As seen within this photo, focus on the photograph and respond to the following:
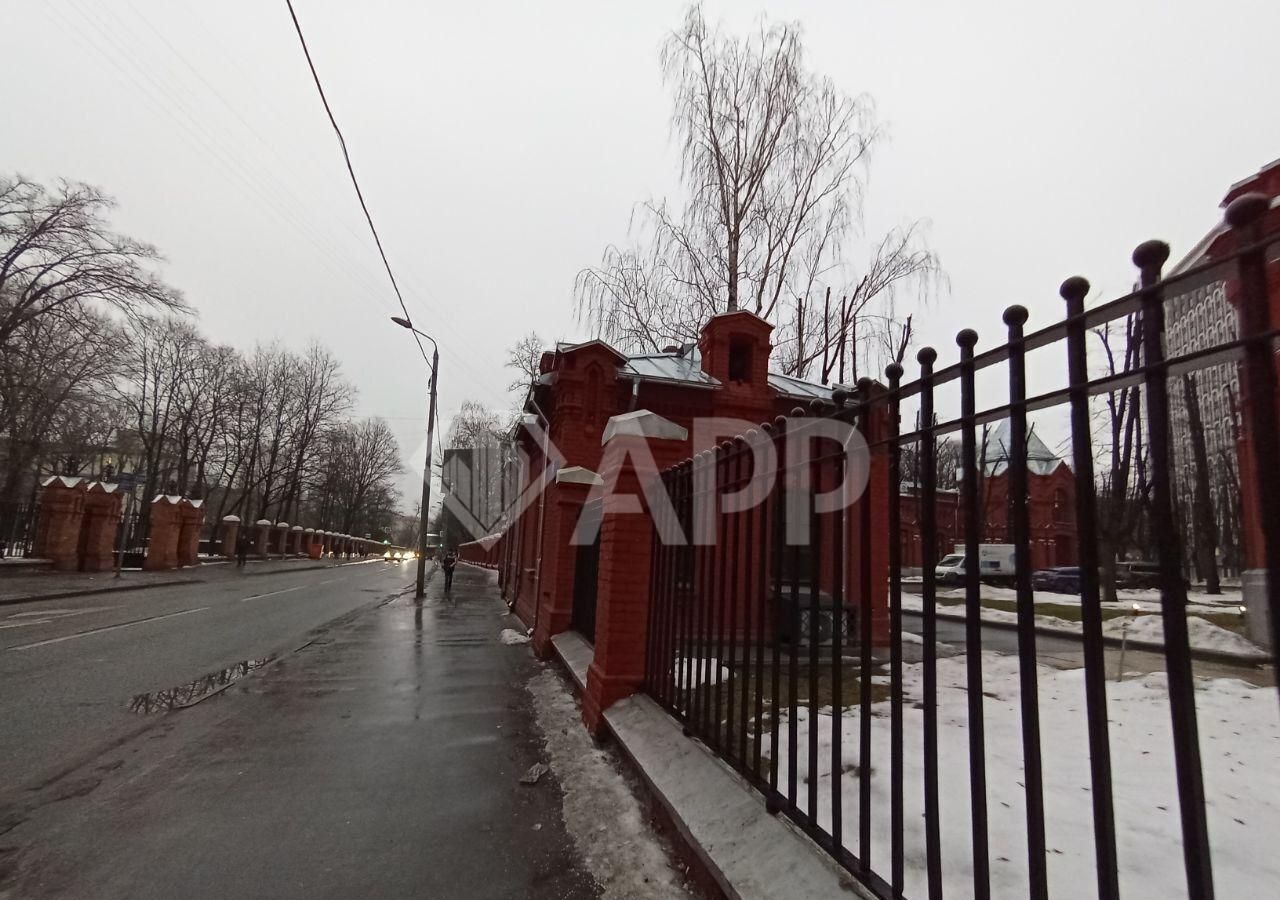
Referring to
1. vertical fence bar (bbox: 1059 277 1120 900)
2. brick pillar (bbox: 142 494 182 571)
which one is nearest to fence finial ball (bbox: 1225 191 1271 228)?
vertical fence bar (bbox: 1059 277 1120 900)

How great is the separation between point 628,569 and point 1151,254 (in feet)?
12.3

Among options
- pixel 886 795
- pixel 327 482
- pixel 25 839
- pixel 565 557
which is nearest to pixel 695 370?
pixel 565 557

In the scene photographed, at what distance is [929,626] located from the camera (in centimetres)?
198

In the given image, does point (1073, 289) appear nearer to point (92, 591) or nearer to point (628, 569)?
point (628, 569)

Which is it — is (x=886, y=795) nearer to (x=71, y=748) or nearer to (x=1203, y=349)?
(x=1203, y=349)

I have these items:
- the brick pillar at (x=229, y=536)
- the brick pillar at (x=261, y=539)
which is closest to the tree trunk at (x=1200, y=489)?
the brick pillar at (x=229, y=536)

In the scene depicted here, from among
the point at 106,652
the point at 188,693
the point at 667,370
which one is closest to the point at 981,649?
the point at 188,693

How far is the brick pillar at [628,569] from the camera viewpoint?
464 centimetres

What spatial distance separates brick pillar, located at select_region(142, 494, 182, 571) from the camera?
22.0 meters

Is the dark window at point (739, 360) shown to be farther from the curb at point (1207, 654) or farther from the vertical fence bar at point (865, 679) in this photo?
the vertical fence bar at point (865, 679)

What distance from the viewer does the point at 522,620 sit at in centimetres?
1248

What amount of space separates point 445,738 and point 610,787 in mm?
1762

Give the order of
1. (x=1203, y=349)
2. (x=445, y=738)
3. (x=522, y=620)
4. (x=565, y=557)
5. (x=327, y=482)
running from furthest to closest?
1. (x=327, y=482)
2. (x=522, y=620)
3. (x=565, y=557)
4. (x=445, y=738)
5. (x=1203, y=349)

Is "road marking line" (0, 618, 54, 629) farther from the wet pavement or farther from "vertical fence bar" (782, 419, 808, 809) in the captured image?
"vertical fence bar" (782, 419, 808, 809)
